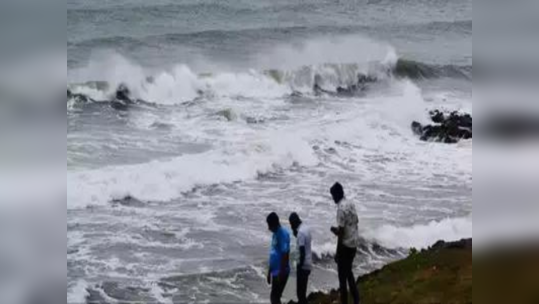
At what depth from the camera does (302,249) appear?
7.76 meters

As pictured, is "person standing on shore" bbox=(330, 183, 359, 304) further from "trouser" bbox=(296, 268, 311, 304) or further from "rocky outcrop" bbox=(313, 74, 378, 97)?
"rocky outcrop" bbox=(313, 74, 378, 97)

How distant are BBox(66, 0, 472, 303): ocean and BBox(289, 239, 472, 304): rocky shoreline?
995 mm

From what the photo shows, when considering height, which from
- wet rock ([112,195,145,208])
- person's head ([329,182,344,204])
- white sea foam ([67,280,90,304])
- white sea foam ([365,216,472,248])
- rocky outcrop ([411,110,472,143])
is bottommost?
white sea foam ([67,280,90,304])

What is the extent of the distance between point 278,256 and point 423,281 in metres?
1.74

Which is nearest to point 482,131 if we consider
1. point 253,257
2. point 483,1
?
point 483,1

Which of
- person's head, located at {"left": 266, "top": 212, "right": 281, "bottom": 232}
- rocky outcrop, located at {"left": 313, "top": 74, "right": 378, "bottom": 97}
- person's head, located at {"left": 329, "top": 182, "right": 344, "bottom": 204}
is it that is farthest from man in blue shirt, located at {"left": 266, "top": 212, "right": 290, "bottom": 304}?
rocky outcrop, located at {"left": 313, "top": 74, "right": 378, "bottom": 97}

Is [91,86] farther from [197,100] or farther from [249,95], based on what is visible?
[249,95]

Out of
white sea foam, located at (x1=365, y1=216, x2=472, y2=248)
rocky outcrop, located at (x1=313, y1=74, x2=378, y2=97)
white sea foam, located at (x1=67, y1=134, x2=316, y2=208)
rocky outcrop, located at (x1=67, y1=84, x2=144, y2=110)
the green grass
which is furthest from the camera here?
rocky outcrop, located at (x1=313, y1=74, x2=378, y2=97)

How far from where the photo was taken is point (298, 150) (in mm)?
16750

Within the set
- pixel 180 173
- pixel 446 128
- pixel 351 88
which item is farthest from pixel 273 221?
pixel 351 88

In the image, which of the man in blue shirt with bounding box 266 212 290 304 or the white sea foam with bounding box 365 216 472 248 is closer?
the man in blue shirt with bounding box 266 212 290 304

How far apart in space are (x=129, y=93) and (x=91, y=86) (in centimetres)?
103

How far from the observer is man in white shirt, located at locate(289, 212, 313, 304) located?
7.72 metres

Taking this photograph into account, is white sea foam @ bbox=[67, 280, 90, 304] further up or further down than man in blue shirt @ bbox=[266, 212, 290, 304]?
further down
